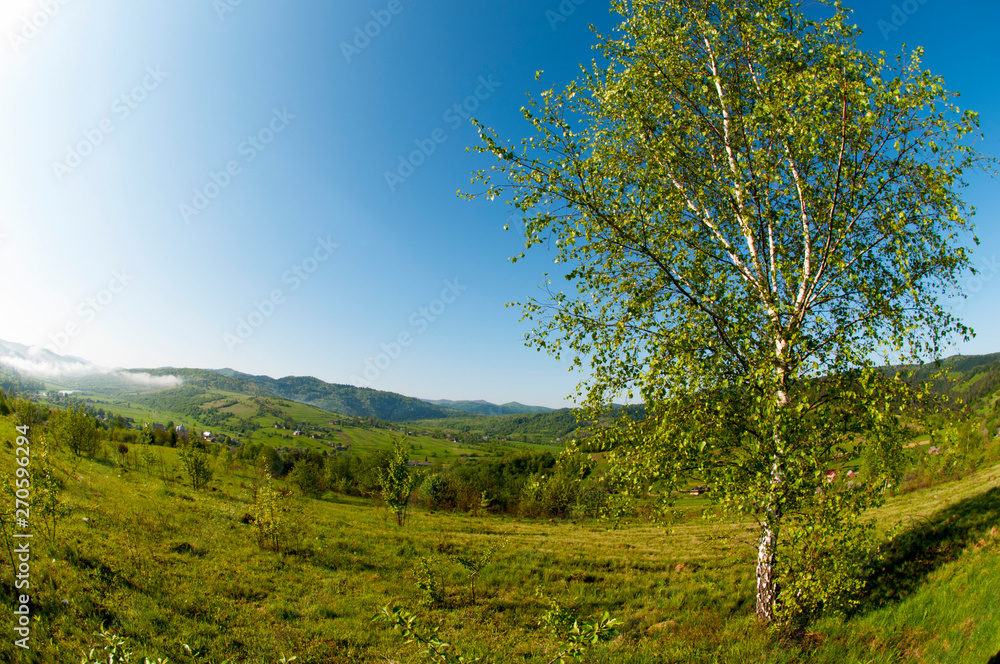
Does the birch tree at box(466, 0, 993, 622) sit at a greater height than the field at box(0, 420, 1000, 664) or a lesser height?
greater

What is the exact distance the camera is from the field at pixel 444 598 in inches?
303

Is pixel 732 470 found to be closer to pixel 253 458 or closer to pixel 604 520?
pixel 604 520

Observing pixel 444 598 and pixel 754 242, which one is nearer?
pixel 754 242

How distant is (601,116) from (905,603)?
526 inches

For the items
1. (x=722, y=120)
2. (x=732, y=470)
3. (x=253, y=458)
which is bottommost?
(x=253, y=458)

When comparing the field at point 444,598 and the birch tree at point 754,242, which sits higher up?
the birch tree at point 754,242

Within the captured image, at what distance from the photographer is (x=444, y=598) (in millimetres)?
13961

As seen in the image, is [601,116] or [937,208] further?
[601,116]

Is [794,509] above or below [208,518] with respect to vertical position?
above

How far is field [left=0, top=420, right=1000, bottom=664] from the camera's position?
7.70 meters

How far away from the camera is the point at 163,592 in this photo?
38.2ft

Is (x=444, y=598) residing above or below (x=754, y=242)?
below

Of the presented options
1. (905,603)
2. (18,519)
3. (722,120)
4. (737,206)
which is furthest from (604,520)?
(18,519)

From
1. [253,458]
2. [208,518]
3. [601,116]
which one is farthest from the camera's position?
[253,458]
